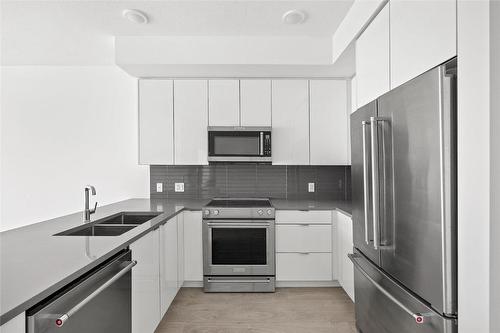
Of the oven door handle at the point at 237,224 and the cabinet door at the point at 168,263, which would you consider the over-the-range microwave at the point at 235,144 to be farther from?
the cabinet door at the point at 168,263

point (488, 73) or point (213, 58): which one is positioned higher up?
point (213, 58)

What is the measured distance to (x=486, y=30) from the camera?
Result: 975 mm

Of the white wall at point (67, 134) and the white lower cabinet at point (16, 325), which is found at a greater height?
the white wall at point (67, 134)

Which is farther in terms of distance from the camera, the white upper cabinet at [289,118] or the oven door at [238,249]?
the white upper cabinet at [289,118]

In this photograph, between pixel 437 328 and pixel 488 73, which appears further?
pixel 437 328

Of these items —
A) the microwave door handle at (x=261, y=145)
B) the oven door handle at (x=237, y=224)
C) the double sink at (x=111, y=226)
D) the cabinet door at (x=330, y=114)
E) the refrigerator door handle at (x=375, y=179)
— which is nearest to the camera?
the refrigerator door handle at (x=375, y=179)

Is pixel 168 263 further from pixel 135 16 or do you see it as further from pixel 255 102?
pixel 135 16

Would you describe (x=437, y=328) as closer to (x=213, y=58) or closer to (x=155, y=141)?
(x=213, y=58)

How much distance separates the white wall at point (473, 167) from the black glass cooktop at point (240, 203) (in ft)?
6.65

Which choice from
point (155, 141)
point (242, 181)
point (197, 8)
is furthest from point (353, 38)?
point (155, 141)

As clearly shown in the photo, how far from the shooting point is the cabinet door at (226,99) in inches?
128

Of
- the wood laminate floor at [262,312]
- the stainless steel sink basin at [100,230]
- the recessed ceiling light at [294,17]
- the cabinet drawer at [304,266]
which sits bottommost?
the wood laminate floor at [262,312]

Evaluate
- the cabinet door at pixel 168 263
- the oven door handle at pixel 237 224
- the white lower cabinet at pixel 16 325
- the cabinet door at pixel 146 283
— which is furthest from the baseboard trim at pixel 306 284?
the white lower cabinet at pixel 16 325

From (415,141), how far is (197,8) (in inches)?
75.4
